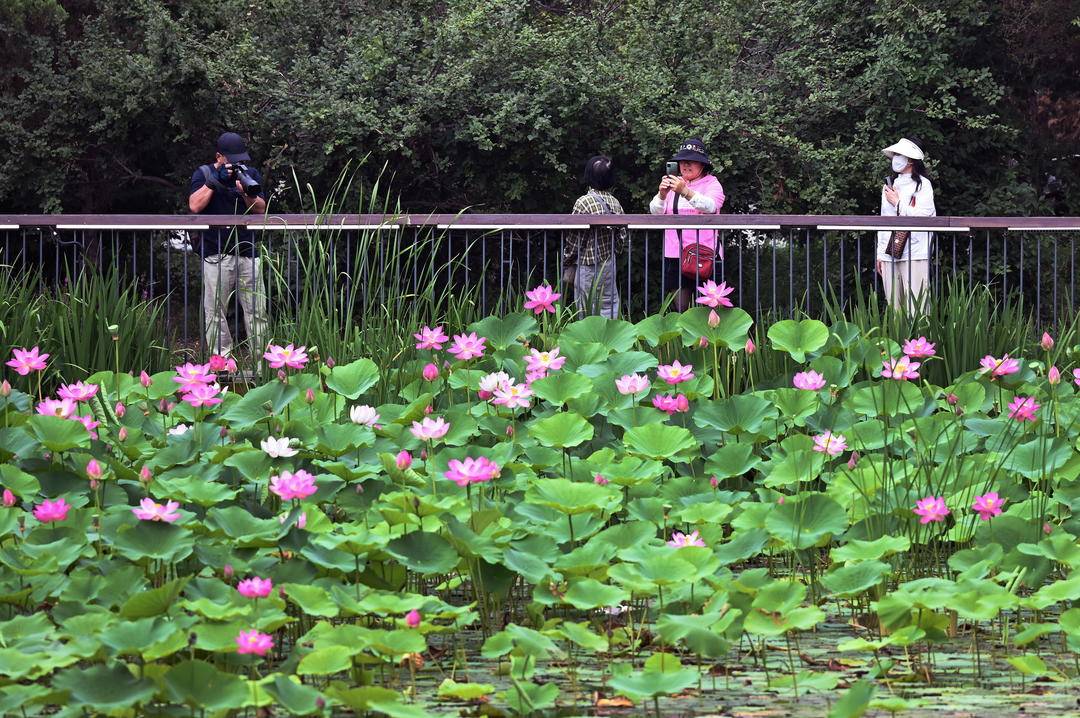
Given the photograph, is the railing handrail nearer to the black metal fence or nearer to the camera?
A: the black metal fence

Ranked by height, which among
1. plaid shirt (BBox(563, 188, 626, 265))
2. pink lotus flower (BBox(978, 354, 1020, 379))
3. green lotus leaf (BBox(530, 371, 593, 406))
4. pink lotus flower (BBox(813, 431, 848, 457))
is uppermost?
plaid shirt (BBox(563, 188, 626, 265))

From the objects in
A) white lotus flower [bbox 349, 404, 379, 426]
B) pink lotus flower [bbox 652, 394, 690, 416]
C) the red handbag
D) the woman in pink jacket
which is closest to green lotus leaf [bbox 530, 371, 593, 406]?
pink lotus flower [bbox 652, 394, 690, 416]

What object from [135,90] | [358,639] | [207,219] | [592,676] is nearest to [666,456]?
[592,676]

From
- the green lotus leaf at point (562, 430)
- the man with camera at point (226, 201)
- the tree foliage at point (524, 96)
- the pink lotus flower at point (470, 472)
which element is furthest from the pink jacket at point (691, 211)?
the pink lotus flower at point (470, 472)

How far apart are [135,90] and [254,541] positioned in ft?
33.3

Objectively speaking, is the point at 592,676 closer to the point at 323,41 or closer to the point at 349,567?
the point at 349,567

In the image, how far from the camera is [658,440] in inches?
127

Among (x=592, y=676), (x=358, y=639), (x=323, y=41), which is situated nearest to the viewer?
(x=358, y=639)

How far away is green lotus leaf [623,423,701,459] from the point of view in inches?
126

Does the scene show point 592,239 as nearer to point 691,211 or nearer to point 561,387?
point 691,211

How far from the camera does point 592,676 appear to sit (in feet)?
7.77

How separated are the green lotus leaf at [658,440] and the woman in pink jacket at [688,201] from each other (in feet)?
Result: 12.6

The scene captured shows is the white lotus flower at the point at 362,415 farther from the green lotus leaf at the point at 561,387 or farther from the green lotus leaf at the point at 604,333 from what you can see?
the green lotus leaf at the point at 604,333

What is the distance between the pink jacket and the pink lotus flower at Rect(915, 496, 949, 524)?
397 centimetres
